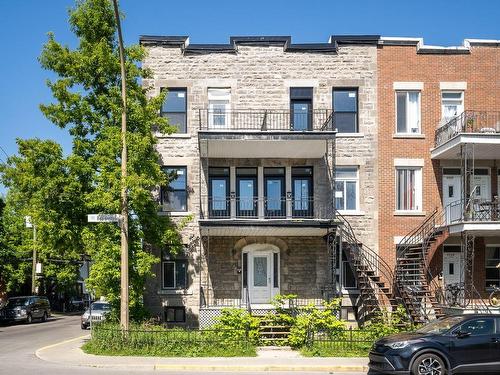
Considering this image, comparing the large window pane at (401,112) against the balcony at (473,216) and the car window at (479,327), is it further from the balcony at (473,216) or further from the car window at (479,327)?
the car window at (479,327)

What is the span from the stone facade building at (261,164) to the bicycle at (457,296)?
3.57m

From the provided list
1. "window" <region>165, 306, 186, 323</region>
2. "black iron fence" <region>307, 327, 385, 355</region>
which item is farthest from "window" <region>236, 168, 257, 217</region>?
"black iron fence" <region>307, 327, 385, 355</region>

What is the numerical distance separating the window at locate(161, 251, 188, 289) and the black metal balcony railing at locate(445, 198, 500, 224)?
10950 mm

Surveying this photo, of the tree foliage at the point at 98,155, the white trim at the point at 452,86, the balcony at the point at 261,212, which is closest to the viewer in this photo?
the tree foliage at the point at 98,155

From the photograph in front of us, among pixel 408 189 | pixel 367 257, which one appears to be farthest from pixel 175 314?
pixel 408 189

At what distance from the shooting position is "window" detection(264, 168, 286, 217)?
2525 cm

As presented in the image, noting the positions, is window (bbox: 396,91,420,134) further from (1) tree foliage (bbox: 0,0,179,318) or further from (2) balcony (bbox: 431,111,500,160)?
(1) tree foliage (bbox: 0,0,179,318)

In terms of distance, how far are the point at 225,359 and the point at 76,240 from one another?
8464mm

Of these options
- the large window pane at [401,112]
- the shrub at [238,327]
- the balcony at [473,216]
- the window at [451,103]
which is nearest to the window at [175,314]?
the shrub at [238,327]

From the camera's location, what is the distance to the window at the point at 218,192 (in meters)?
25.2

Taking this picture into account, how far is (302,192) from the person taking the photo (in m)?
25.4

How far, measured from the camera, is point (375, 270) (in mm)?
24672

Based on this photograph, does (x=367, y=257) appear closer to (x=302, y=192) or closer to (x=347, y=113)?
(x=302, y=192)

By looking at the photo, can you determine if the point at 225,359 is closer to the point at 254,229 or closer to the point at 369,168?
the point at 254,229
